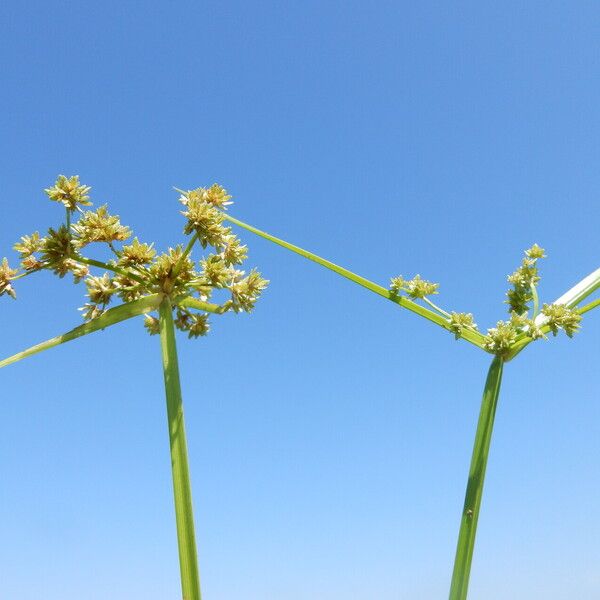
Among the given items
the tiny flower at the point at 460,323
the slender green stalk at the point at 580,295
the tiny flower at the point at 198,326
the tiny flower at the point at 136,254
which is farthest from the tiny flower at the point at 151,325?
the slender green stalk at the point at 580,295

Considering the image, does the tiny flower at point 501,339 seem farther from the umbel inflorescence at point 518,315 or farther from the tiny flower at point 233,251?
the tiny flower at point 233,251

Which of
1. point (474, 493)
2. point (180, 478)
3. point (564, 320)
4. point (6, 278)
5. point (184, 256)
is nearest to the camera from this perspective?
point (180, 478)

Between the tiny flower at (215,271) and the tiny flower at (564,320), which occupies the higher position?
the tiny flower at (564,320)

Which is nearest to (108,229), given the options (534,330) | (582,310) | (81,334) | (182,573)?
(81,334)

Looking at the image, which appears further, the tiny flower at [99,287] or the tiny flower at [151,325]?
→ the tiny flower at [151,325]

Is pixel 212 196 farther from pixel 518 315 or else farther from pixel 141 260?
pixel 518 315

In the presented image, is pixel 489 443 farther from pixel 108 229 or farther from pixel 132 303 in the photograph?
pixel 108 229

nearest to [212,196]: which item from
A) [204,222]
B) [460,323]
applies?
[204,222]
